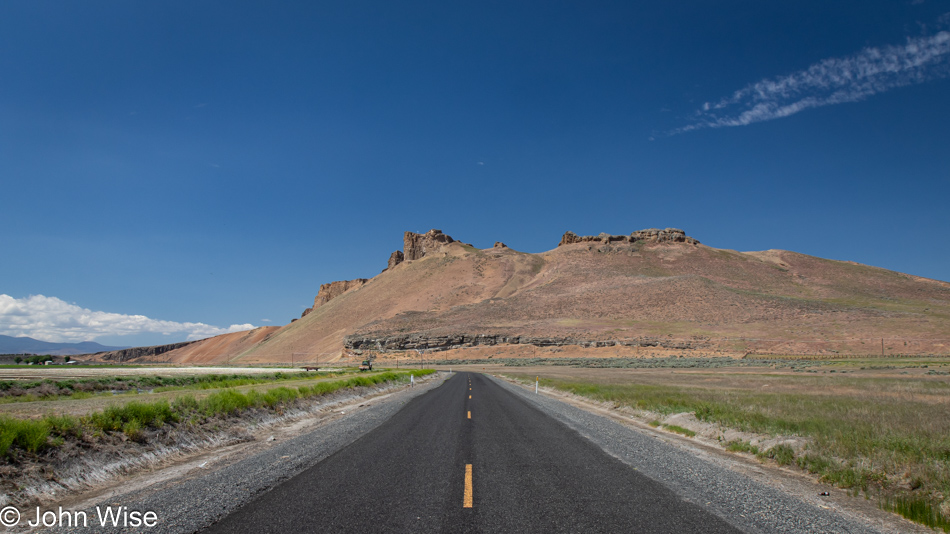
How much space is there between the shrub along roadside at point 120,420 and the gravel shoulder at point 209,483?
139cm

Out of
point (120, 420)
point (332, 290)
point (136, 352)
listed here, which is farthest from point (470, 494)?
point (136, 352)

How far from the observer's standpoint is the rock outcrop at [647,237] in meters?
155

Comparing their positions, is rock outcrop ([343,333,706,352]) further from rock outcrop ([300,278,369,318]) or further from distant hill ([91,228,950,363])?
rock outcrop ([300,278,369,318])

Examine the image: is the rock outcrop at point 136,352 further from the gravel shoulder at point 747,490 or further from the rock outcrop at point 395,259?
the gravel shoulder at point 747,490

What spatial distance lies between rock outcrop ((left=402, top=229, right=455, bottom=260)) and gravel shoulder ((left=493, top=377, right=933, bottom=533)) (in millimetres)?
163950

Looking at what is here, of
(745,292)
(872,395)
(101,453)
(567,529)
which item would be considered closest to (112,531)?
(101,453)

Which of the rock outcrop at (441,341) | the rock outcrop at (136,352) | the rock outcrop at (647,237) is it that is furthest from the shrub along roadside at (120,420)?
the rock outcrop at (136,352)

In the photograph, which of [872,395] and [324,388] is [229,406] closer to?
[324,388]

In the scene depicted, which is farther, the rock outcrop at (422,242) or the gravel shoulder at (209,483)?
the rock outcrop at (422,242)

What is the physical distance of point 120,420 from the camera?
962cm

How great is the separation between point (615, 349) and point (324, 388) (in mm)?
65302

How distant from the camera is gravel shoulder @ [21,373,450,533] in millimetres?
5691

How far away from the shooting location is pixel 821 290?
110 m

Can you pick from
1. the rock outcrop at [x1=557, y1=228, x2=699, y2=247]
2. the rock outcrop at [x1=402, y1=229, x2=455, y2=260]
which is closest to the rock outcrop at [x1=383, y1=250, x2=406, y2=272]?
the rock outcrop at [x1=402, y1=229, x2=455, y2=260]
